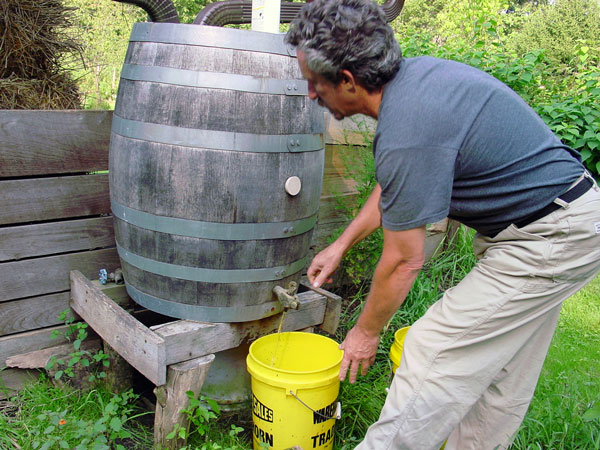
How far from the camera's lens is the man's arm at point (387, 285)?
5.24ft

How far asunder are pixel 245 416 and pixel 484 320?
1.41 metres

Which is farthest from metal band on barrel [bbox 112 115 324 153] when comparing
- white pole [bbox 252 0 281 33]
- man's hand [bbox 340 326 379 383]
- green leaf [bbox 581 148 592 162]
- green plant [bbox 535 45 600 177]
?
green leaf [bbox 581 148 592 162]

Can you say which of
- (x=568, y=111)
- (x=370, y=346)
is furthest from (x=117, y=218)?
(x=568, y=111)

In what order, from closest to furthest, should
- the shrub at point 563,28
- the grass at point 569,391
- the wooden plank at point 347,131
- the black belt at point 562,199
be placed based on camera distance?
the black belt at point 562,199, the grass at point 569,391, the wooden plank at point 347,131, the shrub at point 563,28

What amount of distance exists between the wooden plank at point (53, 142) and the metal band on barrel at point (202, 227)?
0.46 meters

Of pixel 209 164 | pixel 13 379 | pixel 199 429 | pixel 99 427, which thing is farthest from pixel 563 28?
pixel 99 427

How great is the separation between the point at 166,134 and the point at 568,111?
344 cm

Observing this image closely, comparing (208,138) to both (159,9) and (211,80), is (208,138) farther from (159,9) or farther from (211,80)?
(159,9)

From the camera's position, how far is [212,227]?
2.19 metres

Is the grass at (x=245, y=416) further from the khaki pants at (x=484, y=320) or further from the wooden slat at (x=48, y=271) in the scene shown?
the khaki pants at (x=484, y=320)

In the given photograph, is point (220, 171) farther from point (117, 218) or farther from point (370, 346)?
point (370, 346)

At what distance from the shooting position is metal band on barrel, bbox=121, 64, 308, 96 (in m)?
2.10

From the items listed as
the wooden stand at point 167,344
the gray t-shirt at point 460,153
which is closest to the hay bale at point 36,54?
the wooden stand at point 167,344

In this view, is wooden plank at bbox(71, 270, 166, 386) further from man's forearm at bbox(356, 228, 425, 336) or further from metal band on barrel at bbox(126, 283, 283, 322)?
man's forearm at bbox(356, 228, 425, 336)
